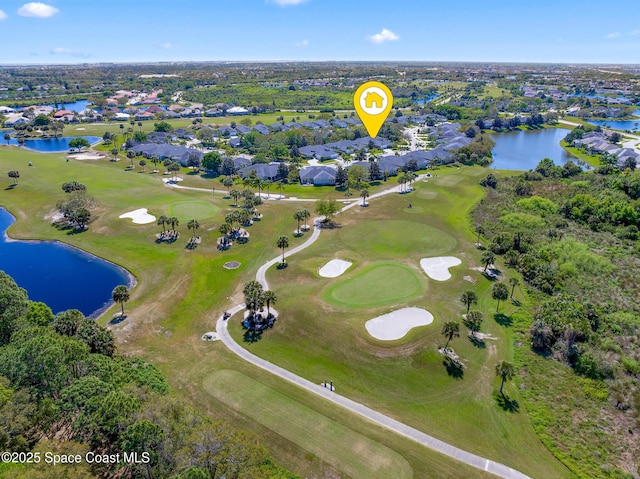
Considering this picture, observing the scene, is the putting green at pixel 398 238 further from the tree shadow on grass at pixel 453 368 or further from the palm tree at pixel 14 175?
the palm tree at pixel 14 175

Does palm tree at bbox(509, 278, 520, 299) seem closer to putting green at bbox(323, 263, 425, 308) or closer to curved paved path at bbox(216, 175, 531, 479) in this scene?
putting green at bbox(323, 263, 425, 308)

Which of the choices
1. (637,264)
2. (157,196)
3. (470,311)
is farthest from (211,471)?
(157,196)

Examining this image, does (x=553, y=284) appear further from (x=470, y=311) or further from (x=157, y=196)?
(x=157, y=196)

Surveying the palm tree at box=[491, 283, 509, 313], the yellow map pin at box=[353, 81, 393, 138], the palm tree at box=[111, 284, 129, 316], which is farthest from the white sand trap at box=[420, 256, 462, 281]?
the palm tree at box=[111, 284, 129, 316]

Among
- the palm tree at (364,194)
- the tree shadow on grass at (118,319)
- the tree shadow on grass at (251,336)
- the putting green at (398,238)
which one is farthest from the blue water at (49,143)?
the tree shadow on grass at (251,336)

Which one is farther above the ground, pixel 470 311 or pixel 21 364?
pixel 21 364

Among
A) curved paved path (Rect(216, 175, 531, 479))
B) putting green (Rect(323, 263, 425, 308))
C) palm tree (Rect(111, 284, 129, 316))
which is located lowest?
curved paved path (Rect(216, 175, 531, 479))
